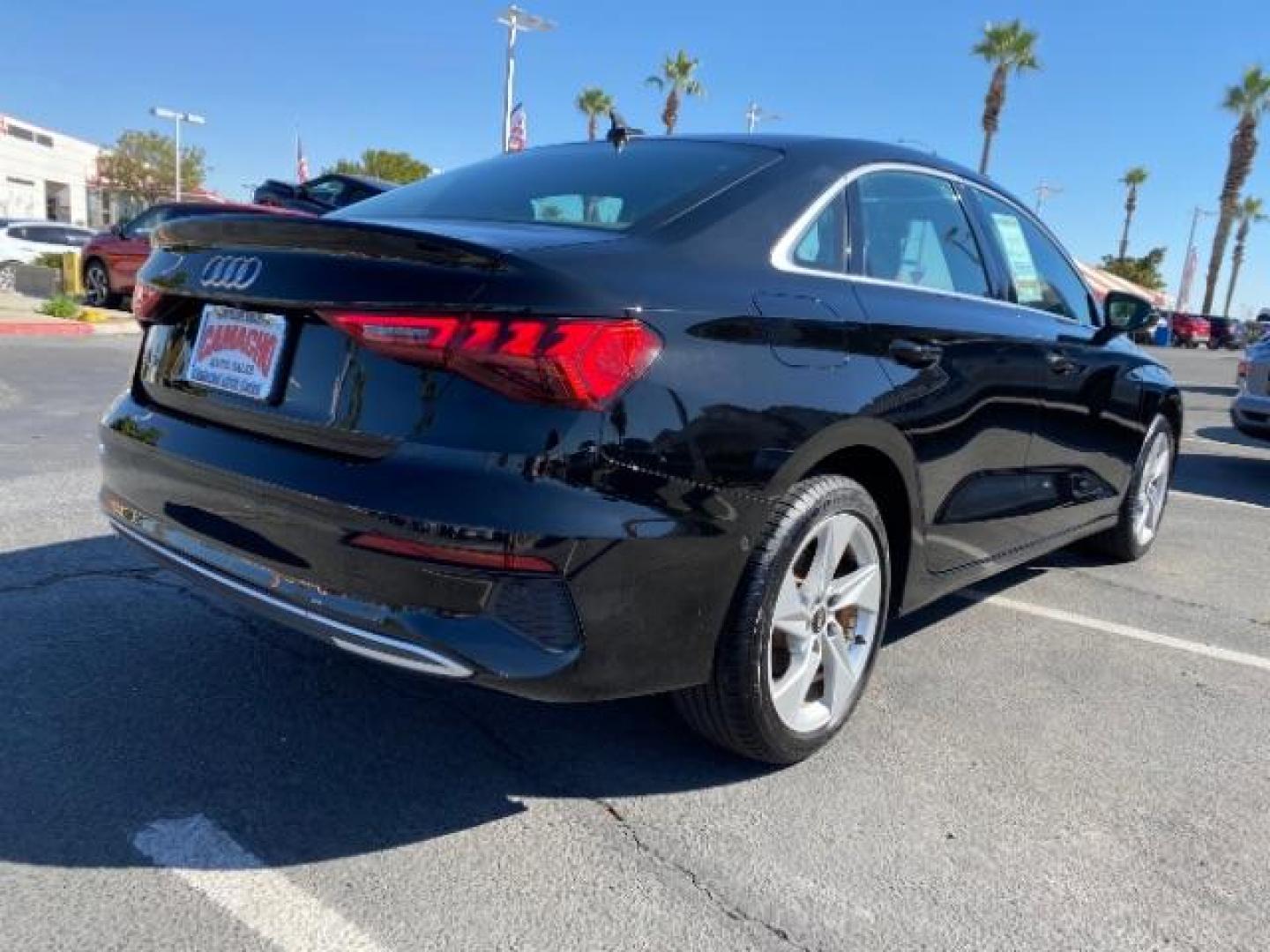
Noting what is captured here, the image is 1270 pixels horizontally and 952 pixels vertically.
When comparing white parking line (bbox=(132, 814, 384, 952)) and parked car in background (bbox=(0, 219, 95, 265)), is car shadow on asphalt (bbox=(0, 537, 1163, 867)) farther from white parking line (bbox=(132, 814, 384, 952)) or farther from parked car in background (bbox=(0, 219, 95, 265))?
parked car in background (bbox=(0, 219, 95, 265))

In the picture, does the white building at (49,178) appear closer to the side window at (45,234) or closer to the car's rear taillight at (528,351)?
the side window at (45,234)

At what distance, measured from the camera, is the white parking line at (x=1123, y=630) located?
13.0ft

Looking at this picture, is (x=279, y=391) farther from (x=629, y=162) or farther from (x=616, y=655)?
(x=629, y=162)

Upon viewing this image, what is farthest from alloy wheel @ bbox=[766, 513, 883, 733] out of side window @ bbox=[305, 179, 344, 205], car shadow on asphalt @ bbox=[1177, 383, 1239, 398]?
car shadow on asphalt @ bbox=[1177, 383, 1239, 398]

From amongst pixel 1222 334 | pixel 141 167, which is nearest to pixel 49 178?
pixel 141 167

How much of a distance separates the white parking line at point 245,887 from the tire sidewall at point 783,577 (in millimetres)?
1045

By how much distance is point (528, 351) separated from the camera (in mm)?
2117

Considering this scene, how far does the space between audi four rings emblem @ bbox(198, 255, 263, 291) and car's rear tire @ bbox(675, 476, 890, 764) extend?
1333 mm

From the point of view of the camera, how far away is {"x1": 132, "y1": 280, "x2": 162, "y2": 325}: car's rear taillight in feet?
9.20

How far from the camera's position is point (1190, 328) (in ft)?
175

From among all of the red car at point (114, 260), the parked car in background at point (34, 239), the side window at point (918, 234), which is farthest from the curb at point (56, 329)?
the side window at point (918, 234)

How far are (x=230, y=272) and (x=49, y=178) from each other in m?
72.3

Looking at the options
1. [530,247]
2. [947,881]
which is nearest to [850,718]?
[947,881]

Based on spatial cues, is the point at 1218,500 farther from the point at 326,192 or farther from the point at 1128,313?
the point at 326,192
